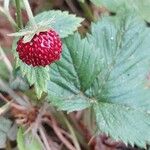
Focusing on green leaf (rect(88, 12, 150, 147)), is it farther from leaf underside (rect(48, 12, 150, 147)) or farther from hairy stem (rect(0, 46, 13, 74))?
hairy stem (rect(0, 46, 13, 74))

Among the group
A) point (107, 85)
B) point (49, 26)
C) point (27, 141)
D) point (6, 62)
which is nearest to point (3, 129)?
point (27, 141)

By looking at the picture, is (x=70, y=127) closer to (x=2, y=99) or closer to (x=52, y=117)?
(x=52, y=117)

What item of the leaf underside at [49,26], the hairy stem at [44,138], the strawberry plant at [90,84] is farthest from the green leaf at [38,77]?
the hairy stem at [44,138]

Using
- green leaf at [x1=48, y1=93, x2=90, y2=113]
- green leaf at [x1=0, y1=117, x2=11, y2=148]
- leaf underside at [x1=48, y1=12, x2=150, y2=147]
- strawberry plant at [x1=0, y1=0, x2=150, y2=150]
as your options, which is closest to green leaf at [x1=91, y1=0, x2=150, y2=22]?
strawberry plant at [x1=0, y1=0, x2=150, y2=150]

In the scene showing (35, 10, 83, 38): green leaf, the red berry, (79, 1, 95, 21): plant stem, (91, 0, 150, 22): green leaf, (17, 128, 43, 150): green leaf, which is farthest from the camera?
(79, 1, 95, 21): plant stem

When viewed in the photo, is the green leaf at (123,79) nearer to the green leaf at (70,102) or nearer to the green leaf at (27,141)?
the green leaf at (70,102)

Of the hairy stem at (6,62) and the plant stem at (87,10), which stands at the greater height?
the hairy stem at (6,62)
